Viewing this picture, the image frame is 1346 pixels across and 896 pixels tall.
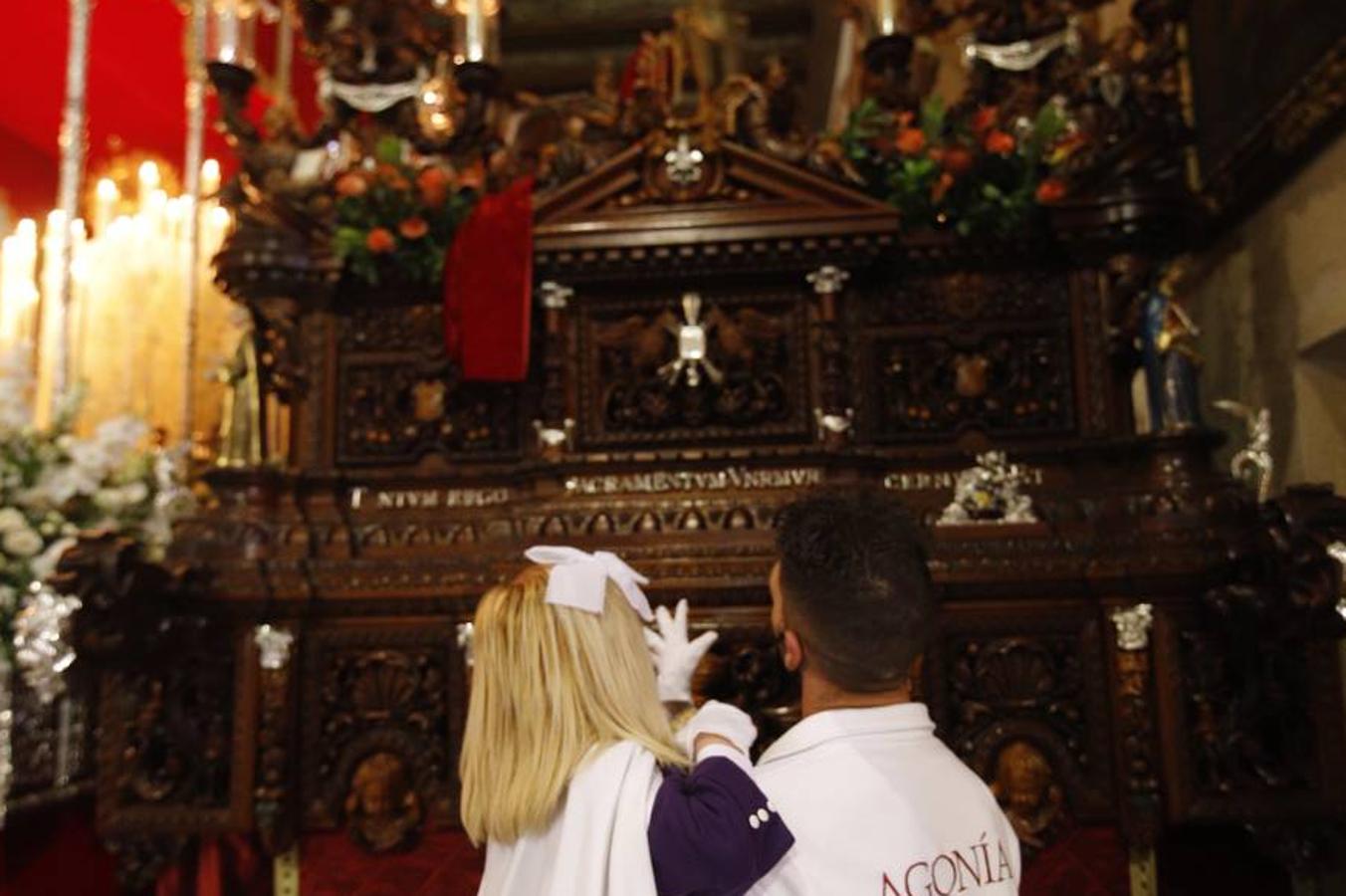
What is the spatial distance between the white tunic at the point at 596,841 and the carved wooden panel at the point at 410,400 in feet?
6.96

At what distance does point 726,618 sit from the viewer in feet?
11.9

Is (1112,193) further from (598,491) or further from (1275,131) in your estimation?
(598,491)

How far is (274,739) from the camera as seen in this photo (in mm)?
3668

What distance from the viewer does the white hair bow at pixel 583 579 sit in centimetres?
237

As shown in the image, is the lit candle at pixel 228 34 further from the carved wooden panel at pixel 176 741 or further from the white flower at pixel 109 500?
the carved wooden panel at pixel 176 741

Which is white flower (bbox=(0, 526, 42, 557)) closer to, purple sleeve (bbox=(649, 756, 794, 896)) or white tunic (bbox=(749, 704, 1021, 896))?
purple sleeve (bbox=(649, 756, 794, 896))

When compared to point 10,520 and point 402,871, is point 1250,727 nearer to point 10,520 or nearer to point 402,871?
point 402,871

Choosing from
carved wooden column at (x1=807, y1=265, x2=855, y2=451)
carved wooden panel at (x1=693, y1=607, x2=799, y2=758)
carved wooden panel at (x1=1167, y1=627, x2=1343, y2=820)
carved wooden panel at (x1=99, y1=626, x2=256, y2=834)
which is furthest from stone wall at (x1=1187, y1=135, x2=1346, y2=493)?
carved wooden panel at (x1=99, y1=626, x2=256, y2=834)

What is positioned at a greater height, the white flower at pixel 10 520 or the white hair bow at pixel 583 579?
the white flower at pixel 10 520

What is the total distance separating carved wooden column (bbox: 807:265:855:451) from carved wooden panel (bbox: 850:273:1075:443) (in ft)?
0.38

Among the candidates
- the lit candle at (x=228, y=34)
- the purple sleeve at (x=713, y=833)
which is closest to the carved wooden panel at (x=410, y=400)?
the lit candle at (x=228, y=34)

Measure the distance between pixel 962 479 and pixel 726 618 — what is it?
991mm

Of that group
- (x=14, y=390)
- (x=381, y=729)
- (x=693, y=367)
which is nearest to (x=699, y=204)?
(x=693, y=367)

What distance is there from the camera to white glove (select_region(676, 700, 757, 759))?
7.95 feet
